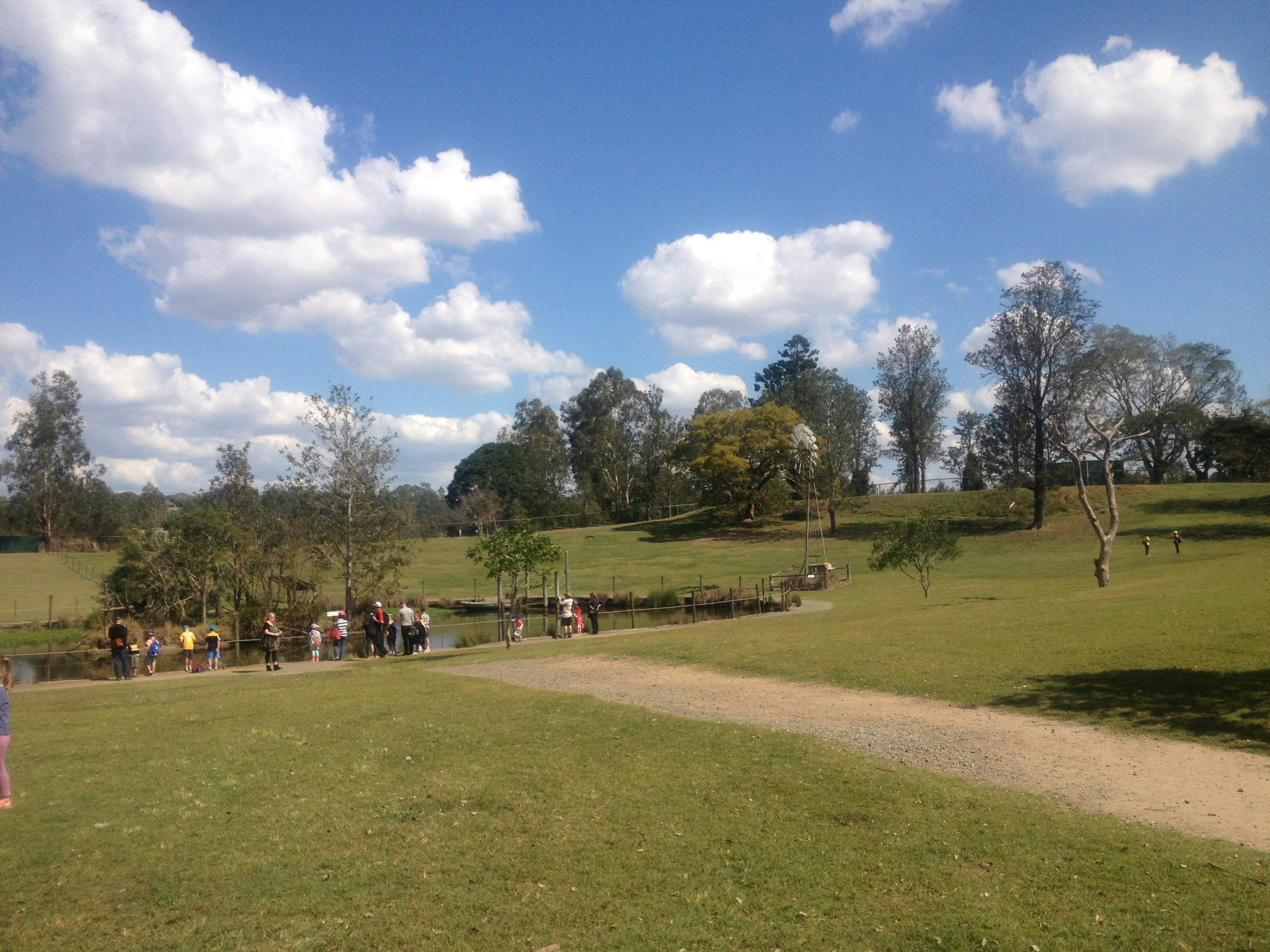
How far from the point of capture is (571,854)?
6.93 meters

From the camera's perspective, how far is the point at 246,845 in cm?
722

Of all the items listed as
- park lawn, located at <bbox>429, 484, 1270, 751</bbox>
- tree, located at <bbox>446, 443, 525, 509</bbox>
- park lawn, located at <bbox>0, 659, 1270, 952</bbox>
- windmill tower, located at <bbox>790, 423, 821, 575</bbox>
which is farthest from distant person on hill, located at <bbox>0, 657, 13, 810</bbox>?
tree, located at <bbox>446, 443, 525, 509</bbox>

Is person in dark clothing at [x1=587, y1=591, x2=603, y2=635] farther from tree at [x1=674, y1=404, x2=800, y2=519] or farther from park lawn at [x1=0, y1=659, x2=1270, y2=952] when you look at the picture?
tree at [x1=674, y1=404, x2=800, y2=519]

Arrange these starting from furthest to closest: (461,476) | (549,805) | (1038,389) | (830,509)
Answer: (461,476)
(830,509)
(1038,389)
(549,805)

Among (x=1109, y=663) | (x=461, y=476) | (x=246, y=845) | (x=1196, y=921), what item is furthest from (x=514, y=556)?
(x=461, y=476)

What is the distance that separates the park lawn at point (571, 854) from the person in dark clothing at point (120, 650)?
12131mm

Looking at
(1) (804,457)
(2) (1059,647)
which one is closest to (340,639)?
(2) (1059,647)

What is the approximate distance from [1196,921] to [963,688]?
8905 mm

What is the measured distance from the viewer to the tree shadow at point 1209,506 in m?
55.2

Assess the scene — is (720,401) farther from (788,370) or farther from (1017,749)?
(1017,749)

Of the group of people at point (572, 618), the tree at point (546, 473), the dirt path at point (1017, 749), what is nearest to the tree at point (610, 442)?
the tree at point (546, 473)

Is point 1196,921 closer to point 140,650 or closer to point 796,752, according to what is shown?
point 796,752

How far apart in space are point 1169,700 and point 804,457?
2092 inches

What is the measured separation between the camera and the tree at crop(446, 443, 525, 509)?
11225 cm
